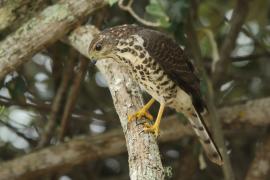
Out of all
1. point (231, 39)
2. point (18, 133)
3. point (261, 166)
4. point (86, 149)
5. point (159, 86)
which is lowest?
point (261, 166)

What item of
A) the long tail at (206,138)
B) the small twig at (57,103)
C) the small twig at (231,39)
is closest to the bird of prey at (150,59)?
the long tail at (206,138)

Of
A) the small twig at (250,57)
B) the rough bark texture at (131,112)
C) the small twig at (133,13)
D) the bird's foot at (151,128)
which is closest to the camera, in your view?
the rough bark texture at (131,112)

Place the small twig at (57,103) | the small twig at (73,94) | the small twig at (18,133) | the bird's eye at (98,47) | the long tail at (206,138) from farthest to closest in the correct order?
the small twig at (18,133) < the small twig at (57,103) < the small twig at (73,94) < the long tail at (206,138) < the bird's eye at (98,47)

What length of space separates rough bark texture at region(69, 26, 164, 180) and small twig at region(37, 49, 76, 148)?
2.57 ft

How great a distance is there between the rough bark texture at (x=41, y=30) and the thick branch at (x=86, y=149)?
0.99 m

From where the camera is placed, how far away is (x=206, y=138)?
188 inches

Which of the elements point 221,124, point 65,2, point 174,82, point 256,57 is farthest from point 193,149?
point 65,2

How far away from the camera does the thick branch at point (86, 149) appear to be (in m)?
5.23

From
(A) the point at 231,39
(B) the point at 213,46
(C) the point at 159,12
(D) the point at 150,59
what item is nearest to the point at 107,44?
(D) the point at 150,59

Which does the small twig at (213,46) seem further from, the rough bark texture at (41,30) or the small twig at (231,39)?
the rough bark texture at (41,30)

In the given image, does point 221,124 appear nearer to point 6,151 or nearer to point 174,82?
point 174,82

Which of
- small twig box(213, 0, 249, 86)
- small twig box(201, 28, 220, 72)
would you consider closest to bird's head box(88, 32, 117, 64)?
small twig box(201, 28, 220, 72)

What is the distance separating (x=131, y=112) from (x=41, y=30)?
2.68 ft

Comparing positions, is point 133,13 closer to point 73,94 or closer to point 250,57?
point 73,94
